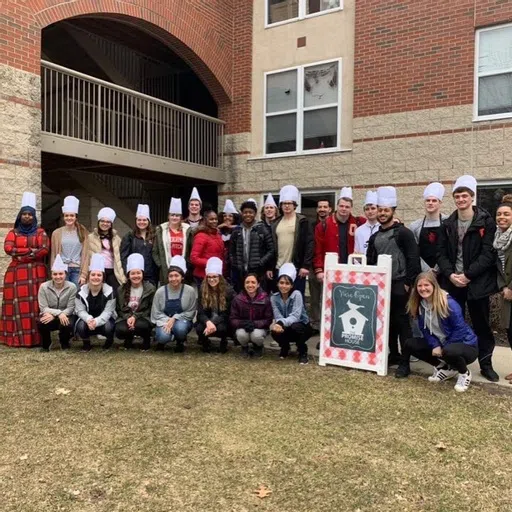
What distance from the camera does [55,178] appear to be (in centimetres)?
1321

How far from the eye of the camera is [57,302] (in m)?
6.31

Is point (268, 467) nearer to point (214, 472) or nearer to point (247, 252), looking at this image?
point (214, 472)

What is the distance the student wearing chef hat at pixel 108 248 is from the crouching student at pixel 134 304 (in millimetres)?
352

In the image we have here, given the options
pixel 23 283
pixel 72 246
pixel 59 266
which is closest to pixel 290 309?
pixel 59 266

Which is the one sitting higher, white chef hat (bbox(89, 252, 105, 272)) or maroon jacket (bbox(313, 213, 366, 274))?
maroon jacket (bbox(313, 213, 366, 274))

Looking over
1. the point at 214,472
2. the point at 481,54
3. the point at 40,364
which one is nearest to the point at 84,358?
the point at 40,364

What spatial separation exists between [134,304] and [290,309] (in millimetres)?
1904

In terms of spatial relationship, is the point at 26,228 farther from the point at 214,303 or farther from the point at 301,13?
the point at 301,13

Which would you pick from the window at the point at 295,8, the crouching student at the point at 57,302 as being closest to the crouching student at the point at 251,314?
the crouching student at the point at 57,302

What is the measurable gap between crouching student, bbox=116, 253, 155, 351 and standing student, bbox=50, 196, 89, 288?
648mm

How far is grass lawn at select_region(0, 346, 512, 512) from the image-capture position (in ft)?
9.81

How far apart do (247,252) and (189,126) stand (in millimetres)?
6505

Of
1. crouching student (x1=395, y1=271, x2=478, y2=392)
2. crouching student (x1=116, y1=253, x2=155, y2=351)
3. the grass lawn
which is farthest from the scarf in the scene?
crouching student (x1=395, y1=271, x2=478, y2=392)

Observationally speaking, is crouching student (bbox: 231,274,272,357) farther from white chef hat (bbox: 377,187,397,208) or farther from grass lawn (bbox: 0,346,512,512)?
white chef hat (bbox: 377,187,397,208)
